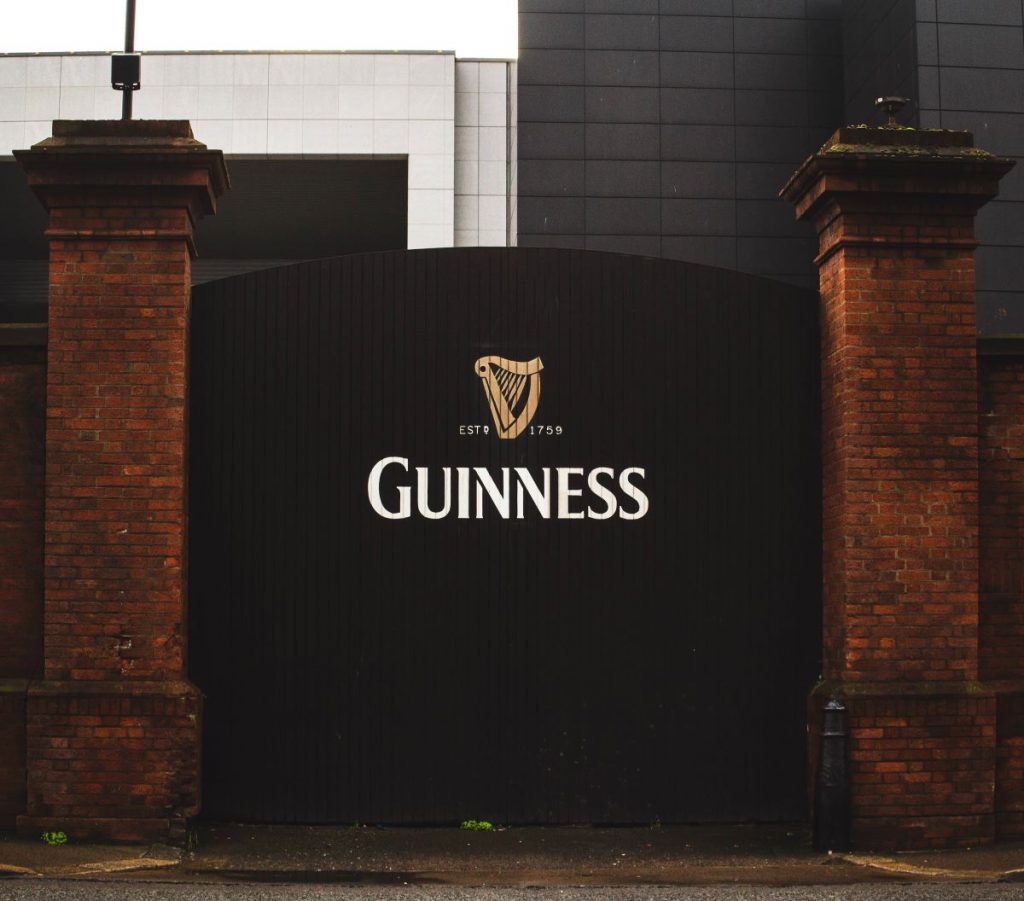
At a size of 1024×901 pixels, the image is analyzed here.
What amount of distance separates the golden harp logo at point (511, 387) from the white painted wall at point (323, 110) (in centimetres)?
1929

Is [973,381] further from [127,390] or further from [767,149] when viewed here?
[767,149]

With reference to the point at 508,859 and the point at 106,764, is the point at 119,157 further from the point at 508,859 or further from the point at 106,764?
the point at 508,859

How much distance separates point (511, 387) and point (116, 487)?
2771 mm

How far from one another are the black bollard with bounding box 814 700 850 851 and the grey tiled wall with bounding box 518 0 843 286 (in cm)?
2214

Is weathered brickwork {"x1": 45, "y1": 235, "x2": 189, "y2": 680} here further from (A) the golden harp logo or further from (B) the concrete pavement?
(A) the golden harp logo

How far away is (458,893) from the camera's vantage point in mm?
7375

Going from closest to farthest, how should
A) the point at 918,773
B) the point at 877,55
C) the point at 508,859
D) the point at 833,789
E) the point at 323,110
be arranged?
the point at 508,859 → the point at 833,789 → the point at 918,773 → the point at 877,55 → the point at 323,110

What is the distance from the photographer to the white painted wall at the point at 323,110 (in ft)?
93.8

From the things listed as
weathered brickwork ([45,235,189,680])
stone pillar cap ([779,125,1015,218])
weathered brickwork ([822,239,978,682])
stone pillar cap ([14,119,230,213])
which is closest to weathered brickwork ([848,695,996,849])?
weathered brickwork ([822,239,978,682])

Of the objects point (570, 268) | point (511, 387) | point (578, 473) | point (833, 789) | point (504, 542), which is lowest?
point (833, 789)

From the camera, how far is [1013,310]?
25406 mm

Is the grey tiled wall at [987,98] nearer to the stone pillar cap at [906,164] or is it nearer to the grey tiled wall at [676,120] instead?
the grey tiled wall at [676,120]

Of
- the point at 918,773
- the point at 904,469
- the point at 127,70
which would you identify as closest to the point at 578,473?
the point at 904,469

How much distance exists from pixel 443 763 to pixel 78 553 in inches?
112
